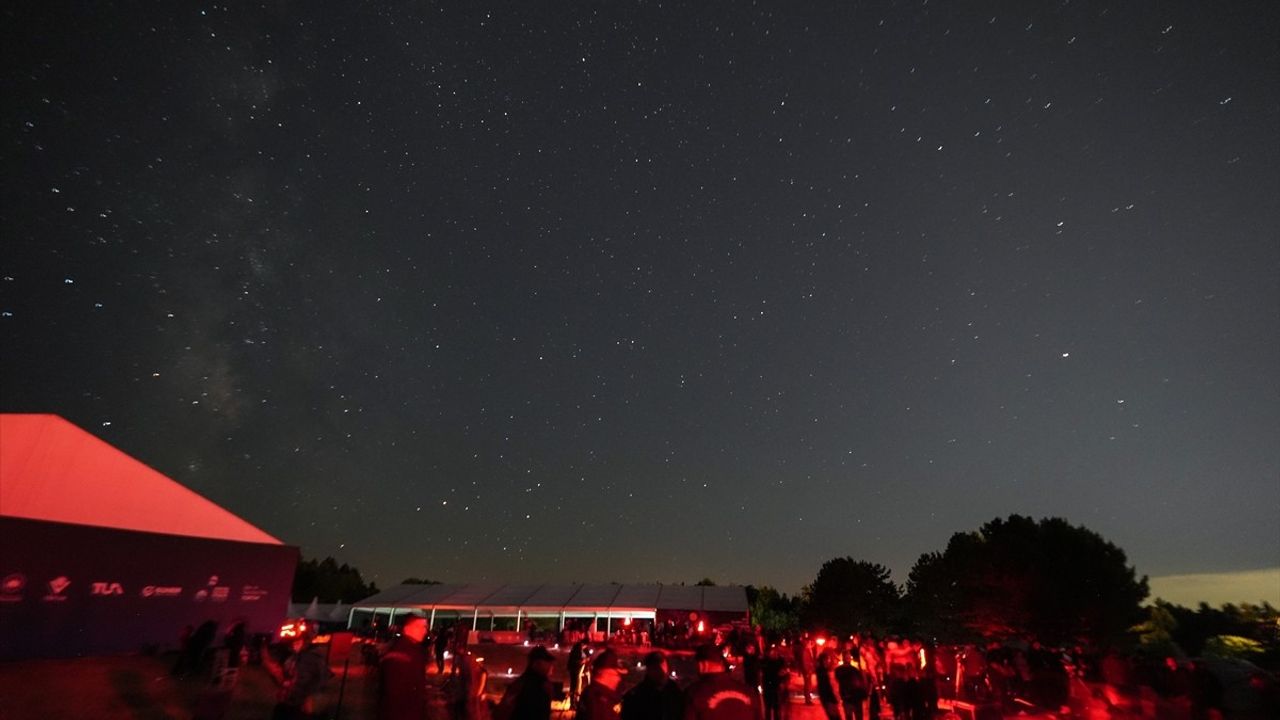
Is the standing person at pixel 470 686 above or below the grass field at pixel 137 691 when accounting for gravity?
above

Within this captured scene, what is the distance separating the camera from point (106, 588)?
19562 mm

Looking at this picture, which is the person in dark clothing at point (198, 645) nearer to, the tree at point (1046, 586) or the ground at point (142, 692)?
the ground at point (142, 692)

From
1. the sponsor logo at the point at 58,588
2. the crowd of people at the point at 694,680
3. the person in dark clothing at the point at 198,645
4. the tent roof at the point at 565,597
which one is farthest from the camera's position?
the tent roof at the point at 565,597

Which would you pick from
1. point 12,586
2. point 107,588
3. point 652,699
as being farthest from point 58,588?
point 652,699

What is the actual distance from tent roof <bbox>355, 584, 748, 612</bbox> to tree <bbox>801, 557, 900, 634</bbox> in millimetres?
37692

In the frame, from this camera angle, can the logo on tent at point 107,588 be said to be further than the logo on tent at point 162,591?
No

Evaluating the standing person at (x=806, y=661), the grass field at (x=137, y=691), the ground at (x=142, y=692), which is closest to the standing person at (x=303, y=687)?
the grass field at (x=137, y=691)

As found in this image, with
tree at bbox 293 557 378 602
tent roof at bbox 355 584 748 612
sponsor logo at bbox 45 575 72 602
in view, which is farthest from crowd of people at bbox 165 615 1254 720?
tree at bbox 293 557 378 602

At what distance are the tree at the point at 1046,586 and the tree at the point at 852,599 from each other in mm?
17679

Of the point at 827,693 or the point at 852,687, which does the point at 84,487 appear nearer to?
the point at 827,693

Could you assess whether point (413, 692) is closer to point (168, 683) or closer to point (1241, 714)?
point (1241, 714)

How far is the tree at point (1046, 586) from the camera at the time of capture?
50250mm

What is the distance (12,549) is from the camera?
1731 centimetres

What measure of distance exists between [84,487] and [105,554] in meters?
2.74
